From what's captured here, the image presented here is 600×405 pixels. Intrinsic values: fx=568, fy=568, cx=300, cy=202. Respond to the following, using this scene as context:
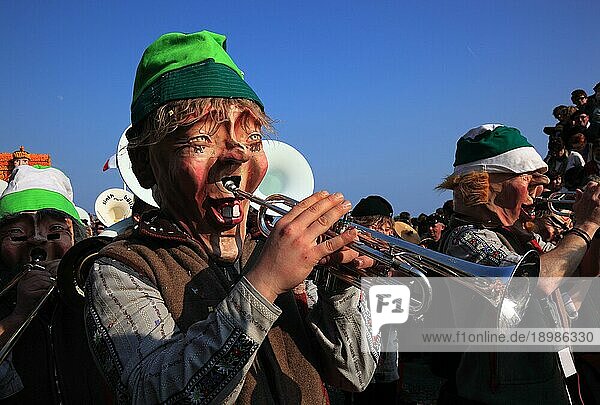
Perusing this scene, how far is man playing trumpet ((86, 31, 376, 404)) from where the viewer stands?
127cm

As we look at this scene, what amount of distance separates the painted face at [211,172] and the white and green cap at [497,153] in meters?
2.13

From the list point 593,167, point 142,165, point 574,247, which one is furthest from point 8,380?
point 593,167

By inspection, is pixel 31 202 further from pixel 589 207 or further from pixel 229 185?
pixel 589 207

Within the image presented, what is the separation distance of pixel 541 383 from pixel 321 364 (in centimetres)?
163

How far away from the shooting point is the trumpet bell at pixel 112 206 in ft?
38.3

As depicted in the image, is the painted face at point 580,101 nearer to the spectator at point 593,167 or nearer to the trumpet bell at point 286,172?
the spectator at point 593,167

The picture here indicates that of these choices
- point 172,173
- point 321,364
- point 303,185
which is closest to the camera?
point 172,173

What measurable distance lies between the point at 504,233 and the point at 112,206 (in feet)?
33.6

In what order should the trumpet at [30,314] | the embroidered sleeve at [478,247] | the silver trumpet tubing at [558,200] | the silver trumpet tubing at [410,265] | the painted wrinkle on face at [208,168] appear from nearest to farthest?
the painted wrinkle on face at [208,168] < the silver trumpet tubing at [410,265] < the trumpet at [30,314] < the embroidered sleeve at [478,247] < the silver trumpet tubing at [558,200]

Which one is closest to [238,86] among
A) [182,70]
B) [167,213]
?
[182,70]

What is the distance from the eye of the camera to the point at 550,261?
9.49 ft

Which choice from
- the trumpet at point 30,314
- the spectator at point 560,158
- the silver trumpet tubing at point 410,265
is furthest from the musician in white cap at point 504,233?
the spectator at point 560,158

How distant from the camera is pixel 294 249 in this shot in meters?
1.30

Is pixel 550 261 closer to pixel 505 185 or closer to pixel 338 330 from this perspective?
pixel 505 185
